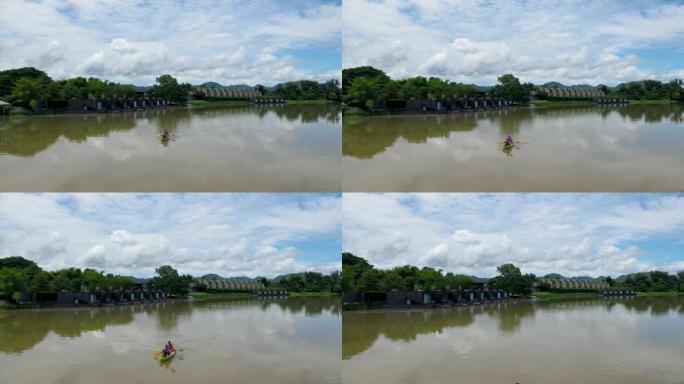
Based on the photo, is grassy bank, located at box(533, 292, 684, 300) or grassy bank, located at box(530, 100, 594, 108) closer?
grassy bank, located at box(530, 100, 594, 108)

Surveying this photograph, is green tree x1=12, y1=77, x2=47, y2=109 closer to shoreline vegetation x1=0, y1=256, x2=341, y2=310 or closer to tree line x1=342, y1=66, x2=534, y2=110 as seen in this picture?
shoreline vegetation x1=0, y1=256, x2=341, y2=310

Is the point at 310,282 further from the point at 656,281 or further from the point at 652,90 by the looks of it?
the point at 652,90

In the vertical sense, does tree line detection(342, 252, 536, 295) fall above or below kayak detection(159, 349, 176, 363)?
above

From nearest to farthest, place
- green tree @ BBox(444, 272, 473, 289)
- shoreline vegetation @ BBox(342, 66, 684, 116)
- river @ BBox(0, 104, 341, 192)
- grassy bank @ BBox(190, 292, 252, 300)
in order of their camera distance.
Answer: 1. river @ BBox(0, 104, 341, 192)
2. shoreline vegetation @ BBox(342, 66, 684, 116)
3. green tree @ BBox(444, 272, 473, 289)
4. grassy bank @ BBox(190, 292, 252, 300)

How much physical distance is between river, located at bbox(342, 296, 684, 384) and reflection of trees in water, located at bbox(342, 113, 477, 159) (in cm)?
226

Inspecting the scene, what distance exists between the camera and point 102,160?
753 centimetres

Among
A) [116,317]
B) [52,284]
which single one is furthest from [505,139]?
[52,284]

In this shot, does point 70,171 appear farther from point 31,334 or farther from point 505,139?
point 505,139

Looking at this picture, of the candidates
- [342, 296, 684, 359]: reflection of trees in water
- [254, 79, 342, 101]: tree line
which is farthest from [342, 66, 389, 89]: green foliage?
[342, 296, 684, 359]: reflection of trees in water

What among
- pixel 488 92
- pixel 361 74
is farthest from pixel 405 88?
pixel 488 92

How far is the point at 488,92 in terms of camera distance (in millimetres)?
8383

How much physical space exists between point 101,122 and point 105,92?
20.6 inches

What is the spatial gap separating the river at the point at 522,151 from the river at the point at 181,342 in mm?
2005

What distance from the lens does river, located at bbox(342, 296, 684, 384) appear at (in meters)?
6.23
